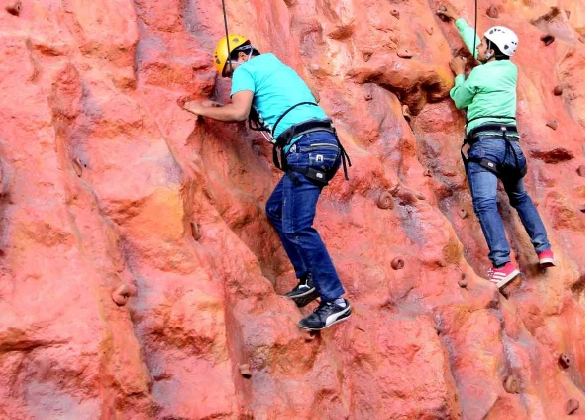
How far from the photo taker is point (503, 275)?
20.2 ft

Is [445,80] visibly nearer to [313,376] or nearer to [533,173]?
[533,173]

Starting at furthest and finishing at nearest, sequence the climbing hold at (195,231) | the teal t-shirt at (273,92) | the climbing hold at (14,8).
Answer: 1. the teal t-shirt at (273,92)
2. the climbing hold at (195,231)
3. the climbing hold at (14,8)

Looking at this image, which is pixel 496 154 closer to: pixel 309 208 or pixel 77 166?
pixel 309 208

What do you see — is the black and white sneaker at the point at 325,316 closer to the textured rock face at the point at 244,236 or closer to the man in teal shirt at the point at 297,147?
the man in teal shirt at the point at 297,147

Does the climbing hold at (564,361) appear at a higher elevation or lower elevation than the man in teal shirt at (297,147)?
lower

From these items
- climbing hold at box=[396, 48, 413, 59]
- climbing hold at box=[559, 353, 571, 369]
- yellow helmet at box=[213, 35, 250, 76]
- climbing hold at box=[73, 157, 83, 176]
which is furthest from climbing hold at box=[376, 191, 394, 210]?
climbing hold at box=[73, 157, 83, 176]

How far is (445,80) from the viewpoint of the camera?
6836 millimetres

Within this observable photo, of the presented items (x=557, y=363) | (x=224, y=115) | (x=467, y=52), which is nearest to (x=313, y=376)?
(x=224, y=115)

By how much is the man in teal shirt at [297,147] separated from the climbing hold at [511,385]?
146cm

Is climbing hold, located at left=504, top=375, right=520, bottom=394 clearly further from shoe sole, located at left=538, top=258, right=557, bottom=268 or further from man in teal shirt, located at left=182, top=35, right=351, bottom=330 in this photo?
man in teal shirt, located at left=182, top=35, right=351, bottom=330

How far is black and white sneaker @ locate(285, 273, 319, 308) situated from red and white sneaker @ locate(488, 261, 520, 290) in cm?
191

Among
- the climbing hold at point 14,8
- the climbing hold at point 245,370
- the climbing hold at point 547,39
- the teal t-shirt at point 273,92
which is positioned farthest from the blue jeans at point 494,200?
the climbing hold at point 14,8

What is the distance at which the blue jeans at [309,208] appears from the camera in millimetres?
4648

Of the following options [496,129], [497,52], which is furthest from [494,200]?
[497,52]
